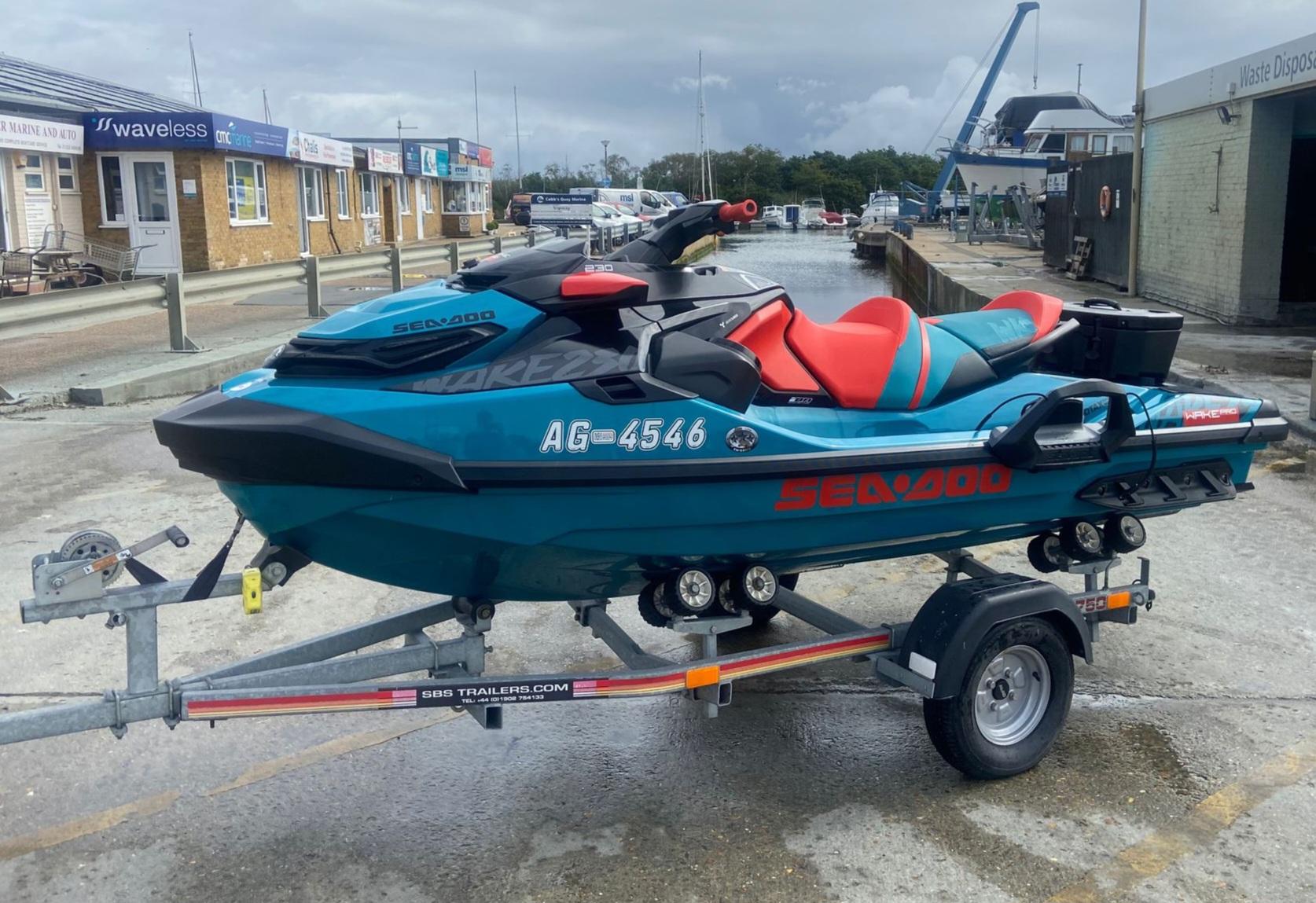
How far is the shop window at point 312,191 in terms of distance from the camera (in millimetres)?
33062

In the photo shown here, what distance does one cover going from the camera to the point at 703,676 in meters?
3.83

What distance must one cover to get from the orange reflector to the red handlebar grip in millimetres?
1487

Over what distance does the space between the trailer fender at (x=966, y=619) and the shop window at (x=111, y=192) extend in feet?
81.8

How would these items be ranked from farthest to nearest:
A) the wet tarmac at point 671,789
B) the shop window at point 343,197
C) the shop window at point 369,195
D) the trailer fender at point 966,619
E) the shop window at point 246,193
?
the shop window at point 369,195 < the shop window at point 343,197 < the shop window at point 246,193 < the trailer fender at point 966,619 < the wet tarmac at point 671,789

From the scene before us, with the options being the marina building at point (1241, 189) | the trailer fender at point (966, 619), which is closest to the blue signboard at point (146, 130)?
the marina building at point (1241, 189)

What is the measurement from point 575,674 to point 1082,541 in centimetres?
208

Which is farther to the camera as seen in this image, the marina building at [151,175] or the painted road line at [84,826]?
the marina building at [151,175]

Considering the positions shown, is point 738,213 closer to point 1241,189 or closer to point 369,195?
point 1241,189

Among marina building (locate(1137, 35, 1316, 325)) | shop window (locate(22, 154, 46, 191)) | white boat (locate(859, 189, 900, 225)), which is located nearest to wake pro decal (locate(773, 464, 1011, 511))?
marina building (locate(1137, 35, 1316, 325))

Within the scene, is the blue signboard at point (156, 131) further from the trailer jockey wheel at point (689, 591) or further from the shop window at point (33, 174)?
the trailer jockey wheel at point (689, 591)

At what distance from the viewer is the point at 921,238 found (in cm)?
4841

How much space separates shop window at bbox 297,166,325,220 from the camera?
108 ft

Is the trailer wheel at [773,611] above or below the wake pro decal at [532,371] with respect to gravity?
below

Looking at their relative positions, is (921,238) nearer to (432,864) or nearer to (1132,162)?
(1132,162)
